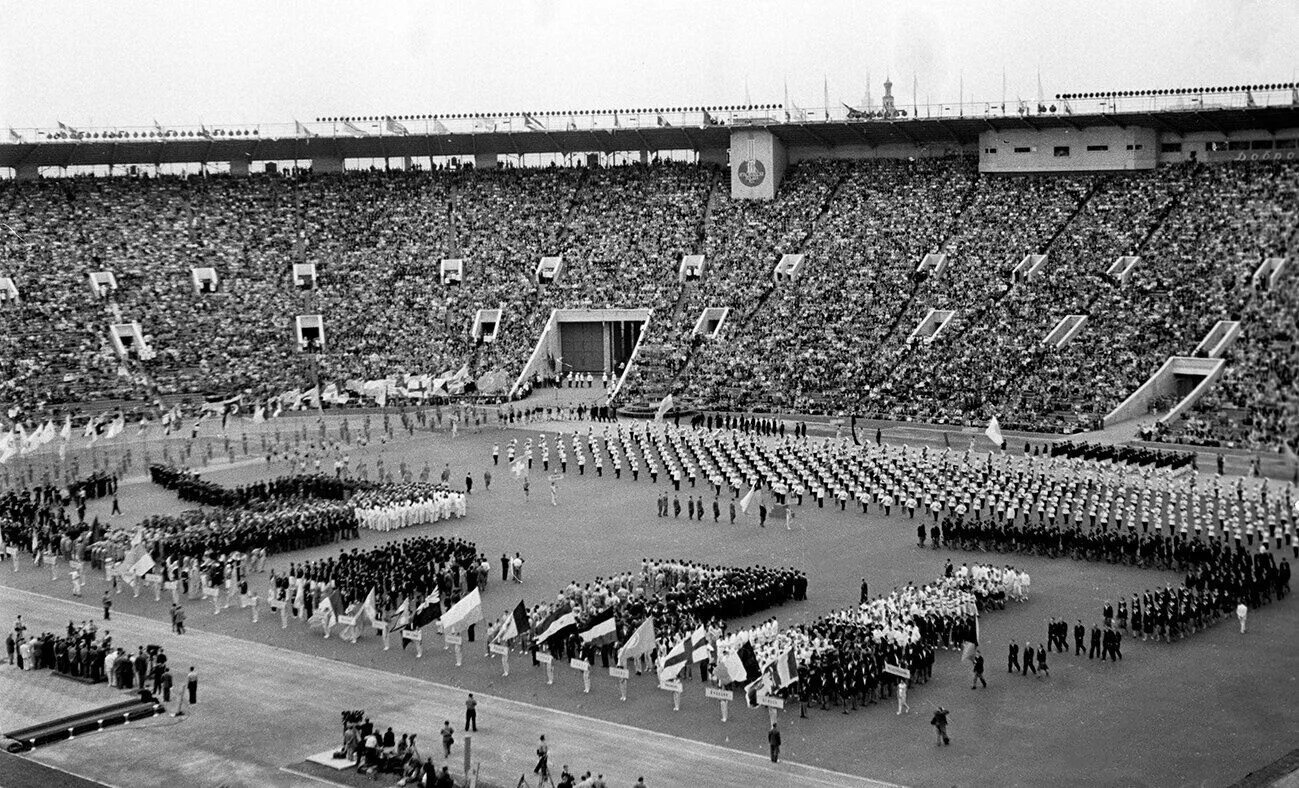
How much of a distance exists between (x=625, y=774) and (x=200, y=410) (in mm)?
49184

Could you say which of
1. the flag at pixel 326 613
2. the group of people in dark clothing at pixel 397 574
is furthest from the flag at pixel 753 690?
the flag at pixel 326 613

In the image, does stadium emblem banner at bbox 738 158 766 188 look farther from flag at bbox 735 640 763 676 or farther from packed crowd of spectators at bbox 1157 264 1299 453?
packed crowd of spectators at bbox 1157 264 1299 453

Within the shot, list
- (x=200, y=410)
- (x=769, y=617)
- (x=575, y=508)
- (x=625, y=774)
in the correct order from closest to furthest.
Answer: (x=625, y=774) < (x=769, y=617) < (x=575, y=508) < (x=200, y=410)

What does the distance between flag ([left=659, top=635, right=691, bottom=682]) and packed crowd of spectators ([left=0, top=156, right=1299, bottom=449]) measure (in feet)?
91.5

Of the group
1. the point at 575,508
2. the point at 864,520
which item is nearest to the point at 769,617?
the point at 864,520

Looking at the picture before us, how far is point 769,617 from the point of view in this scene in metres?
33.2

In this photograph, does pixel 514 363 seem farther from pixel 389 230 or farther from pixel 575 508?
pixel 575 508

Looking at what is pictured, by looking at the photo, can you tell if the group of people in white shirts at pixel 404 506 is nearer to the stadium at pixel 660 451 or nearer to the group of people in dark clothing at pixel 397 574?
the stadium at pixel 660 451

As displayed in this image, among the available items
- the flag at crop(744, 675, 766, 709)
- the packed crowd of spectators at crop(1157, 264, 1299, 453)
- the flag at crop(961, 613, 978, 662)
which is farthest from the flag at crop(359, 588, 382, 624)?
the packed crowd of spectators at crop(1157, 264, 1299, 453)

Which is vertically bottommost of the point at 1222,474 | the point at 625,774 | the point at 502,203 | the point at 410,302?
the point at 625,774

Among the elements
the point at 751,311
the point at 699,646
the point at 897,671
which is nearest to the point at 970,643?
the point at 897,671

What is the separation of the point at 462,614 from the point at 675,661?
17.2 feet

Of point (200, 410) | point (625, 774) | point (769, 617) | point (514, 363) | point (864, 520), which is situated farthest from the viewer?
point (514, 363)

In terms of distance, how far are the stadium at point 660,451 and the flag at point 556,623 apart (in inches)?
5.7
